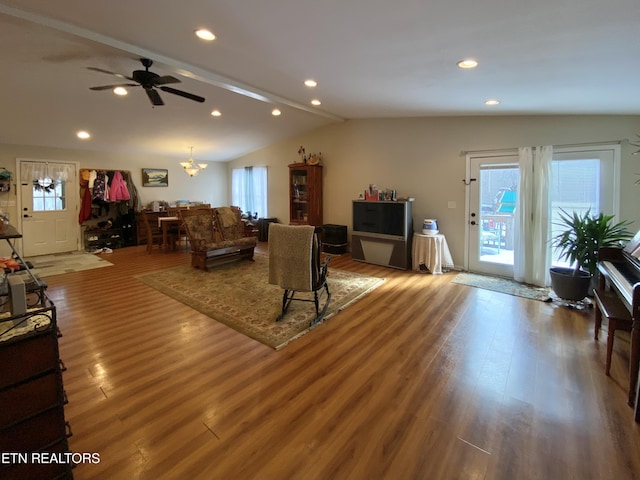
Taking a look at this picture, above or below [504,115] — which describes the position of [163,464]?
below

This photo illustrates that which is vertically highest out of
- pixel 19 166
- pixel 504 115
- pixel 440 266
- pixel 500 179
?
pixel 504 115

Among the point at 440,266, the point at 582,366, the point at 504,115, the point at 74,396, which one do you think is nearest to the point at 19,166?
the point at 74,396

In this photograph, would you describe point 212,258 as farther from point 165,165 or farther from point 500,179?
point 500,179

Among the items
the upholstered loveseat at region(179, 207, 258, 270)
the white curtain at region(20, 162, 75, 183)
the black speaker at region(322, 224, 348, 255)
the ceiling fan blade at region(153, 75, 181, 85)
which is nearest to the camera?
the ceiling fan blade at region(153, 75, 181, 85)

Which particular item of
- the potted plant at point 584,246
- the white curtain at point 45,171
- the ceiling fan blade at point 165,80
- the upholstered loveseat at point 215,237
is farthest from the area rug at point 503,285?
the white curtain at point 45,171

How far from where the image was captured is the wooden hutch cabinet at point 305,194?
23.0 ft

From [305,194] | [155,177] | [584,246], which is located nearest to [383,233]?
[305,194]

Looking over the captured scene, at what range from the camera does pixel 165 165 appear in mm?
8328

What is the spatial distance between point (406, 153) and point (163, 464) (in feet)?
18.0

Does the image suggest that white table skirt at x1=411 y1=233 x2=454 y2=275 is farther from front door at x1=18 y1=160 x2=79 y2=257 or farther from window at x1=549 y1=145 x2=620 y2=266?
front door at x1=18 y1=160 x2=79 y2=257

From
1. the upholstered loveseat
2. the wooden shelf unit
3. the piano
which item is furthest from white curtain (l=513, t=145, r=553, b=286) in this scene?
the wooden shelf unit

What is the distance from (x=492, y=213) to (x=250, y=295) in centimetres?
384

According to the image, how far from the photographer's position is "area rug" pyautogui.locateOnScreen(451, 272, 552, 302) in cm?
411

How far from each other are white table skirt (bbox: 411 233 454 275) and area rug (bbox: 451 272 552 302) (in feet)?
1.04
